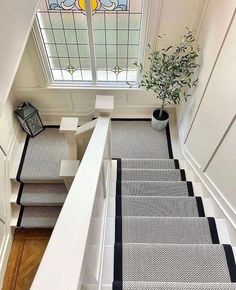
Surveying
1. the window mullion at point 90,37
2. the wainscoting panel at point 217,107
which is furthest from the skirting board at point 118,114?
the wainscoting panel at point 217,107

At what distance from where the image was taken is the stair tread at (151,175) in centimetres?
296

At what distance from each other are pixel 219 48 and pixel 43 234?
287cm

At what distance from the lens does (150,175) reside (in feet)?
9.88

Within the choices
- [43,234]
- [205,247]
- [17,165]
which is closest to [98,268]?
[205,247]

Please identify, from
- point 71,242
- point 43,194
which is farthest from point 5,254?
point 71,242

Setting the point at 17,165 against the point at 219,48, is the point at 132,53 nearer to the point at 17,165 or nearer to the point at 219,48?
the point at 219,48

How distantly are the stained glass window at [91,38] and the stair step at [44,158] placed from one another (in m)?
0.85

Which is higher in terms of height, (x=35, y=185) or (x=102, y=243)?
(x=102, y=243)

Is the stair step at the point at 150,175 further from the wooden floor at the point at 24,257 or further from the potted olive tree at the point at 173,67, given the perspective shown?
the wooden floor at the point at 24,257

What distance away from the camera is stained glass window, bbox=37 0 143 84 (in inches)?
117

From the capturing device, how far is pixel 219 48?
2328 mm

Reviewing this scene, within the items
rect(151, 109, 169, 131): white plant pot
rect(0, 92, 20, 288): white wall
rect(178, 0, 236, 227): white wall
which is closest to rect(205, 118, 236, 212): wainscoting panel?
rect(178, 0, 236, 227): white wall

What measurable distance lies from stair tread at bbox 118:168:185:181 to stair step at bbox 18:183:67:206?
91 cm

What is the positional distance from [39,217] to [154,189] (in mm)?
1571
